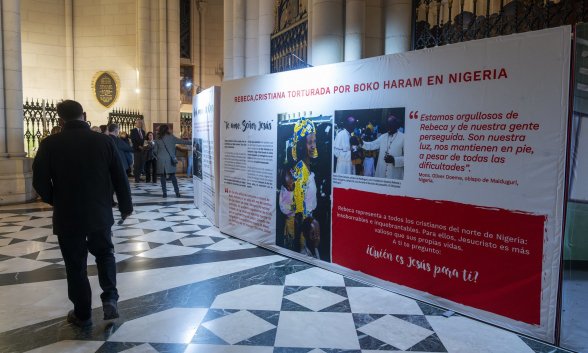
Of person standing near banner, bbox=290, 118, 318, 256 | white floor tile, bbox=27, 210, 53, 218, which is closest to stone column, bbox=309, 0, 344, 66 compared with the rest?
person standing near banner, bbox=290, 118, 318, 256

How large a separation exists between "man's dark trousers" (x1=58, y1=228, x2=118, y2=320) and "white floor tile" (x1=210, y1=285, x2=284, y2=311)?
0.85 meters

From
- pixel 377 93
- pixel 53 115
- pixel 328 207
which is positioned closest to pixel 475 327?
pixel 328 207

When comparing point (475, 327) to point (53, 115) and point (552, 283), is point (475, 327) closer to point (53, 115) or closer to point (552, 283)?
point (552, 283)

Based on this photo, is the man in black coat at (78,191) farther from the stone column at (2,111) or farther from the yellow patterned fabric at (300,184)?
the stone column at (2,111)

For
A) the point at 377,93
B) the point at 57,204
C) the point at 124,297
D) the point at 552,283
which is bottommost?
the point at 124,297

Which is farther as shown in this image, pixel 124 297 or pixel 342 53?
pixel 342 53

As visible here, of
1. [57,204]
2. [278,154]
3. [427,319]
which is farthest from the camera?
[278,154]

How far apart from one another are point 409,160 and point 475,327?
139 centimetres

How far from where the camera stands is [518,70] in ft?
10.3

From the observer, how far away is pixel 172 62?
16469 mm

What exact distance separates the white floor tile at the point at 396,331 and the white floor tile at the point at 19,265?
358 cm

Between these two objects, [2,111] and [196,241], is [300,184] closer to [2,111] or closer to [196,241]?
[196,241]

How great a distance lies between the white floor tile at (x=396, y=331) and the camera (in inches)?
121

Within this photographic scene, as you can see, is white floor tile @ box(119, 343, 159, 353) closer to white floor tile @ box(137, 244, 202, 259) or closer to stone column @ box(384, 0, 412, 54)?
white floor tile @ box(137, 244, 202, 259)
